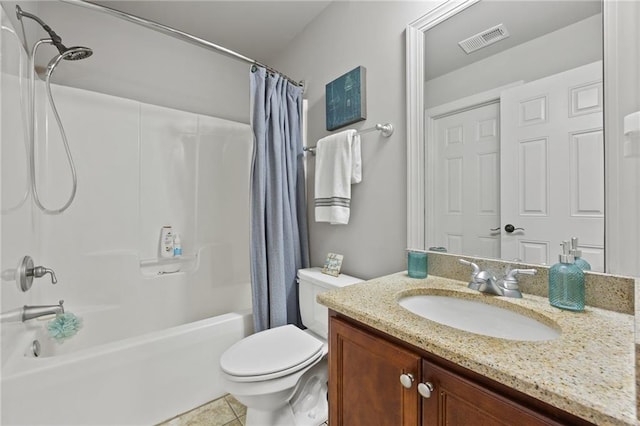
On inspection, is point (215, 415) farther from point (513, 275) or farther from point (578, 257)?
point (578, 257)

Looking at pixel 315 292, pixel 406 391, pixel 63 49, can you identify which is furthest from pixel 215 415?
pixel 63 49

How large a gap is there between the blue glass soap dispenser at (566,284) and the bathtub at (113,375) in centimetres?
147

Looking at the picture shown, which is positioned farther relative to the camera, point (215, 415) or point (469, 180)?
point (215, 415)

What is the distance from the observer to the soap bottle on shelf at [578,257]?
0.77 m

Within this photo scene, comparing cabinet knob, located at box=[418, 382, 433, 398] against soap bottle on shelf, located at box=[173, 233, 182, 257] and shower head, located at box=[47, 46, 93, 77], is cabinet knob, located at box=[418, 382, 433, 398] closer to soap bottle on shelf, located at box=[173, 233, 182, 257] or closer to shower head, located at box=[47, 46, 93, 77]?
soap bottle on shelf, located at box=[173, 233, 182, 257]

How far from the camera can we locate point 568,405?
0.40 meters

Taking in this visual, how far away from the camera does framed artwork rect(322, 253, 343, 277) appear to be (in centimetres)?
154

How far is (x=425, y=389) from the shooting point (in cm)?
59

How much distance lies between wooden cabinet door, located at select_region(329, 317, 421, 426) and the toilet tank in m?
0.56

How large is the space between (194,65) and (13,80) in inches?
48.6

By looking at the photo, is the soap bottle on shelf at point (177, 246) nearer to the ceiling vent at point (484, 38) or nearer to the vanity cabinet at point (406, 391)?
the vanity cabinet at point (406, 391)

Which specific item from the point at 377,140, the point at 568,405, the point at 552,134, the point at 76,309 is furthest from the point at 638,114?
the point at 76,309

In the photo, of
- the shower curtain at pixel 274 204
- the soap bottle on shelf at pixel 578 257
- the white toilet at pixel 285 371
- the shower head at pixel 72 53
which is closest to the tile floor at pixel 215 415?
the white toilet at pixel 285 371

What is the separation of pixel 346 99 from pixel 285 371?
143 centimetres
